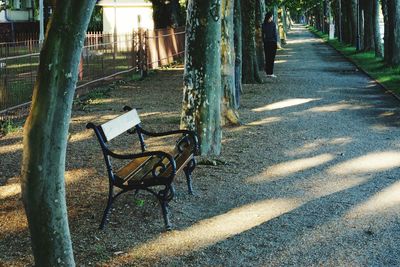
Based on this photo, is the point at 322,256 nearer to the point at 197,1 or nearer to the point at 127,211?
the point at 127,211

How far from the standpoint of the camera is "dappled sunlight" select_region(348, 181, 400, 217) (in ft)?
22.9

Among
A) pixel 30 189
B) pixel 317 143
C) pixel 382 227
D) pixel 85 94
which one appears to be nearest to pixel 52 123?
pixel 30 189

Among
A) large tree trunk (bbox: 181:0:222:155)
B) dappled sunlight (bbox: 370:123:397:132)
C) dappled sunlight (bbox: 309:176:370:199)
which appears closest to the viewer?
dappled sunlight (bbox: 309:176:370:199)

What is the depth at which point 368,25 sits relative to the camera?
32.4 meters

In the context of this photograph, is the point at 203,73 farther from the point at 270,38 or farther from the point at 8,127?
the point at 270,38

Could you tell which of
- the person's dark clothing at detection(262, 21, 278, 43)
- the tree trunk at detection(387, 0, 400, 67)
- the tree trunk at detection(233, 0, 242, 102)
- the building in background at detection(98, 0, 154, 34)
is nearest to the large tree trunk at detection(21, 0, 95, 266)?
the tree trunk at detection(233, 0, 242, 102)

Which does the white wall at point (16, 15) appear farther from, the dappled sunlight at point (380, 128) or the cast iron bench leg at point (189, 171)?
the cast iron bench leg at point (189, 171)

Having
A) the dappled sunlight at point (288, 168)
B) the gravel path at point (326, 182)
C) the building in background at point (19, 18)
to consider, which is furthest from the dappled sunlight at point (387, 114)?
the building in background at point (19, 18)

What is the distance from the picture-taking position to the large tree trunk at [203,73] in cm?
957

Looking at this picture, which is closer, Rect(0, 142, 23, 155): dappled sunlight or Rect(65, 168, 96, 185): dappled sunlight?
Rect(65, 168, 96, 185): dappled sunlight

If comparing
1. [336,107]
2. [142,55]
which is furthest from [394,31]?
[336,107]

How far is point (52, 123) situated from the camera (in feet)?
14.7

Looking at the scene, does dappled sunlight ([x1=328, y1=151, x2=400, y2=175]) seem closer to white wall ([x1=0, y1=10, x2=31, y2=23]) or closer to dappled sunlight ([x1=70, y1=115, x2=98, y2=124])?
dappled sunlight ([x1=70, y1=115, x2=98, y2=124])

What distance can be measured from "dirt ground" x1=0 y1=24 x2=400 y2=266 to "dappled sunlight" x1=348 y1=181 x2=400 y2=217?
0.04 ft
